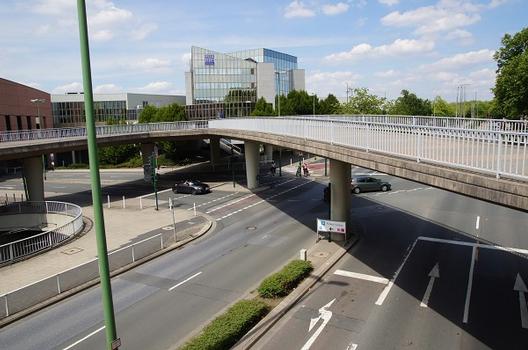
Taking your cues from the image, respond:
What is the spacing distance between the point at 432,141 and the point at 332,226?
9873 mm

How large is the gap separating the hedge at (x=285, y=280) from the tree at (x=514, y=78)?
3887 cm

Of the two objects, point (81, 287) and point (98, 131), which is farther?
point (98, 131)

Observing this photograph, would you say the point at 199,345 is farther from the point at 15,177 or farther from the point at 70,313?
the point at 15,177

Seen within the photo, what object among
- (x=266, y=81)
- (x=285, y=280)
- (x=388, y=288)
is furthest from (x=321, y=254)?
(x=266, y=81)

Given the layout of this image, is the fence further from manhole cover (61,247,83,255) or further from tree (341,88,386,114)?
tree (341,88,386,114)

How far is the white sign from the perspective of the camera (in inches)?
814

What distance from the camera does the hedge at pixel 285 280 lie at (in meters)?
14.7

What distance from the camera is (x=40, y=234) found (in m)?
21.6

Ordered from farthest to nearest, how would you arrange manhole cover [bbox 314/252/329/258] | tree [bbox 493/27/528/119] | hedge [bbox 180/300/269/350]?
1. tree [bbox 493/27/528/119]
2. manhole cover [bbox 314/252/329/258]
3. hedge [bbox 180/300/269/350]

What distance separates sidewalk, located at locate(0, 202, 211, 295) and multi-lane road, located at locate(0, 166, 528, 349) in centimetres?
328

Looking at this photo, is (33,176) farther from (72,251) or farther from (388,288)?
(388,288)

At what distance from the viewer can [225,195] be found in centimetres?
3800

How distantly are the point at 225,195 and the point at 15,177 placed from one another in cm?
4367

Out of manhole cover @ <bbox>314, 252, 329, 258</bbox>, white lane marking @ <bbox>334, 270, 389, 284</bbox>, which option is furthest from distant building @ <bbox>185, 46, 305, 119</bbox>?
white lane marking @ <bbox>334, 270, 389, 284</bbox>
